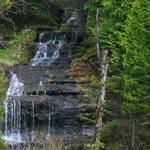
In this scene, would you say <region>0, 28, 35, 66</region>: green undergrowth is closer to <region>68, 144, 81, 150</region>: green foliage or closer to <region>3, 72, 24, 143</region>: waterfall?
<region>3, 72, 24, 143</region>: waterfall

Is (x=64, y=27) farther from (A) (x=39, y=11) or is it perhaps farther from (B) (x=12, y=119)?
(B) (x=12, y=119)

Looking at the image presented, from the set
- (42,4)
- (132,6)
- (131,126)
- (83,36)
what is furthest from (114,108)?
(42,4)

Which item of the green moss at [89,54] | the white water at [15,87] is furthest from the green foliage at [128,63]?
the white water at [15,87]

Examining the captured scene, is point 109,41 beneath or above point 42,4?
beneath

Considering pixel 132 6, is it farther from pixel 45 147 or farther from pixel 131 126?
pixel 45 147

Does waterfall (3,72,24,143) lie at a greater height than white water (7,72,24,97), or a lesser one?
lesser

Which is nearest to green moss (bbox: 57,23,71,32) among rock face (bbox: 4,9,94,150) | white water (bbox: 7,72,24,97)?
white water (bbox: 7,72,24,97)

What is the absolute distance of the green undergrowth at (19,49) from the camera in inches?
1494

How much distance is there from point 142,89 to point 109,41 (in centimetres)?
365

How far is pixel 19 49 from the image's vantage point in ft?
126

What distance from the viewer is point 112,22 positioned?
1172 inches

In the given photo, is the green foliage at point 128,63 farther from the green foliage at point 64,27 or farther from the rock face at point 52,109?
the green foliage at point 64,27

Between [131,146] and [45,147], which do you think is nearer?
[45,147]

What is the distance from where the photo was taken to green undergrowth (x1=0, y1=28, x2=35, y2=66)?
37938 millimetres
